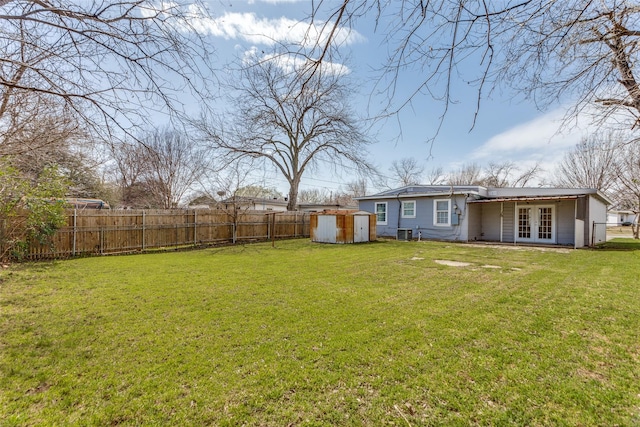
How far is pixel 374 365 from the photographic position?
8.43 ft

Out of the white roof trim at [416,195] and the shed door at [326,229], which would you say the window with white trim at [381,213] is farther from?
the shed door at [326,229]

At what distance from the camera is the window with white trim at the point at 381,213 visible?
16.8m

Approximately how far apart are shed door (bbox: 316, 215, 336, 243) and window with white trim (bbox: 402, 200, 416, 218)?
4464 mm

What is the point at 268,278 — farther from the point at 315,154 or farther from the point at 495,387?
the point at 315,154

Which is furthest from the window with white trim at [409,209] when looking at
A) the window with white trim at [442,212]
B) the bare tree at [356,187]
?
the bare tree at [356,187]

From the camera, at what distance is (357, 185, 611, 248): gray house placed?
1255 centimetres

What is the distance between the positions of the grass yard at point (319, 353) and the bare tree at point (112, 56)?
223cm

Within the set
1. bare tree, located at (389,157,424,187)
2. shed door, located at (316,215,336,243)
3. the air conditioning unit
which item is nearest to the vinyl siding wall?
the air conditioning unit

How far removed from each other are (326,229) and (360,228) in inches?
65.6

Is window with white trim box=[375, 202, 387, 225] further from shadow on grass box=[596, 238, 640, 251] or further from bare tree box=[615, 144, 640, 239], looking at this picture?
bare tree box=[615, 144, 640, 239]

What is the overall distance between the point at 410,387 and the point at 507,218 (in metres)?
14.7

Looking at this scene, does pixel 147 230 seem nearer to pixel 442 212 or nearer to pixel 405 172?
pixel 442 212

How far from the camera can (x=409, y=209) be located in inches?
619

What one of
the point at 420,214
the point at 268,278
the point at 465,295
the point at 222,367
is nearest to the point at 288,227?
the point at 420,214
